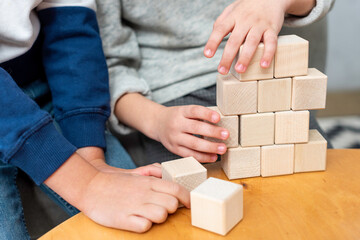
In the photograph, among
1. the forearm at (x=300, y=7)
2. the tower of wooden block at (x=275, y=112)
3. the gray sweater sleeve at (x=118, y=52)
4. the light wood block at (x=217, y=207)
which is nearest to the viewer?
the light wood block at (x=217, y=207)

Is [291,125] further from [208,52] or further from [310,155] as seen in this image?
Result: [208,52]

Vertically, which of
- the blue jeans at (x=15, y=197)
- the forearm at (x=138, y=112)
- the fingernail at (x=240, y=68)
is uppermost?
the fingernail at (x=240, y=68)

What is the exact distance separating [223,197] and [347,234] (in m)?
0.16

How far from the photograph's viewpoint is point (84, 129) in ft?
2.71

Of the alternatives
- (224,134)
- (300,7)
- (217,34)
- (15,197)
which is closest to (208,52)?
(217,34)

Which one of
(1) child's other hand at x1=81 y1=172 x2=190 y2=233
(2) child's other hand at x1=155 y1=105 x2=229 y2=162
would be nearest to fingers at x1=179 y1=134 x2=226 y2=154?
(2) child's other hand at x1=155 y1=105 x2=229 y2=162

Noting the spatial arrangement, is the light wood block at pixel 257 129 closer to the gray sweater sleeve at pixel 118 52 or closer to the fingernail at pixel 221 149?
the fingernail at pixel 221 149

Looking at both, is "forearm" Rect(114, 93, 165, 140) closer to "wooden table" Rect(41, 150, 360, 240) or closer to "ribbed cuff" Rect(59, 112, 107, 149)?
"ribbed cuff" Rect(59, 112, 107, 149)

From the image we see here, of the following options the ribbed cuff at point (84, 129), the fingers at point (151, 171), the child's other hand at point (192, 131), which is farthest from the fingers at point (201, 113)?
the ribbed cuff at point (84, 129)

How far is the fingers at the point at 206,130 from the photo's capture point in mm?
647

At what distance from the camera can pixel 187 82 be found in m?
0.97

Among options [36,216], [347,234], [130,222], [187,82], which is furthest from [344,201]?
[36,216]

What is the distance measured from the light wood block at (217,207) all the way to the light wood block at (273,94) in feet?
0.49

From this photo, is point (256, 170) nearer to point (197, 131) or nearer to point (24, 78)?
point (197, 131)
